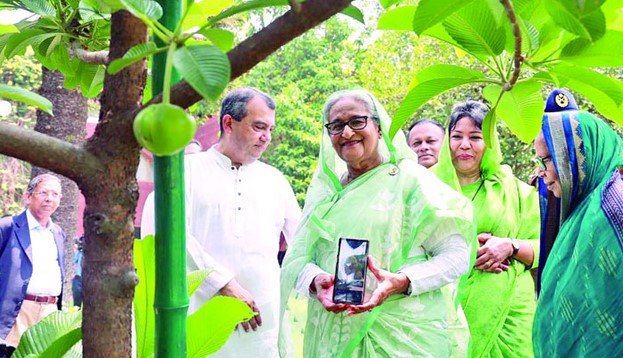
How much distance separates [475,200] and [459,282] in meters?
0.58

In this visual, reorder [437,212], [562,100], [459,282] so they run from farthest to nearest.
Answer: [459,282], [562,100], [437,212]

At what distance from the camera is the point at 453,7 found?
82 cm

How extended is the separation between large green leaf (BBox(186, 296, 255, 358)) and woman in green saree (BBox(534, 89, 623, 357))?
178 cm

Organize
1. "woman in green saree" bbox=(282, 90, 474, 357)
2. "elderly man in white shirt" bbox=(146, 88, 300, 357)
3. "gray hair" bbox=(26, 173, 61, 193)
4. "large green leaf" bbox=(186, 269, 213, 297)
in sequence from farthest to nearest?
"gray hair" bbox=(26, 173, 61, 193), "elderly man in white shirt" bbox=(146, 88, 300, 357), "woman in green saree" bbox=(282, 90, 474, 357), "large green leaf" bbox=(186, 269, 213, 297)

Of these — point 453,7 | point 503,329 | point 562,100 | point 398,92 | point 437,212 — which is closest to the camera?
point 453,7

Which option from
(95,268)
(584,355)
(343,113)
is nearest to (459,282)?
(584,355)

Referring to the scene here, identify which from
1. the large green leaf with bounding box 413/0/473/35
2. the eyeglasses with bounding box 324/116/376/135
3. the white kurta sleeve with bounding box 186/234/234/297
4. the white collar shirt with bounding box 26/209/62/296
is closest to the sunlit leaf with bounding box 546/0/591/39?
the large green leaf with bounding box 413/0/473/35

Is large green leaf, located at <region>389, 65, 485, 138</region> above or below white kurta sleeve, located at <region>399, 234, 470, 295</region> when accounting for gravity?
above

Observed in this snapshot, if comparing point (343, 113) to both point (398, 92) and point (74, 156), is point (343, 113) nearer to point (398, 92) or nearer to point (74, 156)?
point (74, 156)

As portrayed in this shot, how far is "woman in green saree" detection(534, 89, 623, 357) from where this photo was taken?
2.58 metres

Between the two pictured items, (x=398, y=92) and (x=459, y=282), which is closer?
(x=459, y=282)

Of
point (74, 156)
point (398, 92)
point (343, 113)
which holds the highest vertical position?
point (398, 92)

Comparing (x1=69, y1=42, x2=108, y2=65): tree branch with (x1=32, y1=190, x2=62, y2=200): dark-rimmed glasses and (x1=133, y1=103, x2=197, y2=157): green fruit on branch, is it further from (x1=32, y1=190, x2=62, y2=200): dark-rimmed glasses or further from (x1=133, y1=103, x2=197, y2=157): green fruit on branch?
(x1=32, y1=190, x2=62, y2=200): dark-rimmed glasses

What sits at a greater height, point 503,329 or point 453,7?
point 453,7
